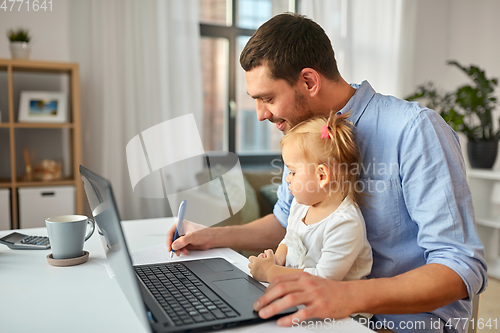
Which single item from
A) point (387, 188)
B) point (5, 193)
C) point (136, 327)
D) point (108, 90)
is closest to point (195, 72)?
point (108, 90)

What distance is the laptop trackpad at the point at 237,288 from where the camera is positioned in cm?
78

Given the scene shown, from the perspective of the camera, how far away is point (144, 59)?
3.01 metres

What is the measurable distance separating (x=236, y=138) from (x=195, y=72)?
707 millimetres

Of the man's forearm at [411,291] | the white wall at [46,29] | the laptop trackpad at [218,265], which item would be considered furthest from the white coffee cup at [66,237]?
the white wall at [46,29]

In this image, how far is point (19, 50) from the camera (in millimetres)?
2543

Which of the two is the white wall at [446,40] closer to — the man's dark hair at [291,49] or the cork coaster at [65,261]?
the man's dark hair at [291,49]

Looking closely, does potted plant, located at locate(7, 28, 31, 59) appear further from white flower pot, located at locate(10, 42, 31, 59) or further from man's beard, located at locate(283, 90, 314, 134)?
man's beard, located at locate(283, 90, 314, 134)

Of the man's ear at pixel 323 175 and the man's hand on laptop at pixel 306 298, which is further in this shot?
the man's ear at pixel 323 175

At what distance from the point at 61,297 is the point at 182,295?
24cm

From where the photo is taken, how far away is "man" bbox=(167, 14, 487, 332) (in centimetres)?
75

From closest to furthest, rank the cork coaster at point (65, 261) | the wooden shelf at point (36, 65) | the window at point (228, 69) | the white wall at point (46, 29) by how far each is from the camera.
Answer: the cork coaster at point (65, 261) → the wooden shelf at point (36, 65) → the white wall at point (46, 29) → the window at point (228, 69)

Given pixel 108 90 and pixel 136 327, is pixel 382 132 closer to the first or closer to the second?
pixel 136 327

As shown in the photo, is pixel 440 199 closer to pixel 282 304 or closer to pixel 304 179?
pixel 304 179

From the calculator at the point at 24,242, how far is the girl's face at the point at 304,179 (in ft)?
2.24
